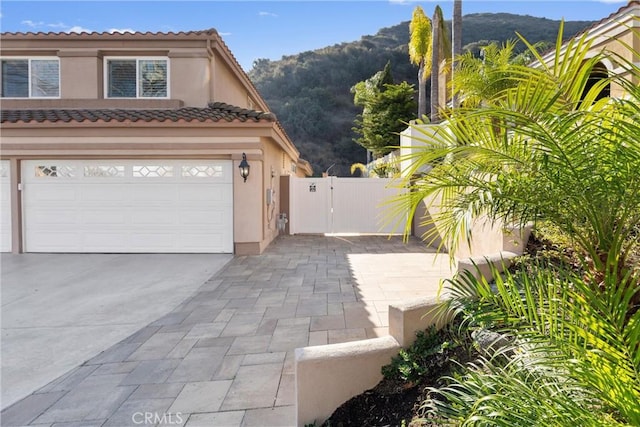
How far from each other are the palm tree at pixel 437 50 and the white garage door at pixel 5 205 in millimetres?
A: 15542

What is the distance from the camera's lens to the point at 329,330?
4.44 meters

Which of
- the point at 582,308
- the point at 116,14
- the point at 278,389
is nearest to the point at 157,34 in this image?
the point at 116,14

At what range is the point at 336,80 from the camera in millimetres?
47000

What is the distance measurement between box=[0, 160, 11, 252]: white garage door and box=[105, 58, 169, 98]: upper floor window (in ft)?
11.0

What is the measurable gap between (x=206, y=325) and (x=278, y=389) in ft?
6.15

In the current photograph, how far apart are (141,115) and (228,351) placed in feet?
25.1

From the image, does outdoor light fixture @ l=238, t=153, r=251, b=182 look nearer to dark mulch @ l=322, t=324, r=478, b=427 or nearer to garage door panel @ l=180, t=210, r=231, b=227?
garage door panel @ l=180, t=210, r=231, b=227

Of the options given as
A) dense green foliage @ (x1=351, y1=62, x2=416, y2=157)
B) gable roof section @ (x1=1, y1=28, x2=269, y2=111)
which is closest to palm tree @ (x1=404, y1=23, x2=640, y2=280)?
gable roof section @ (x1=1, y1=28, x2=269, y2=111)

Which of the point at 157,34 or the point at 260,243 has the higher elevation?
the point at 157,34

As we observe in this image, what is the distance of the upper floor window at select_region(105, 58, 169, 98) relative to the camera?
1073 cm

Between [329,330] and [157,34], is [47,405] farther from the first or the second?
[157,34]

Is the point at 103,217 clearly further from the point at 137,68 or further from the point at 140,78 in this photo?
the point at 137,68

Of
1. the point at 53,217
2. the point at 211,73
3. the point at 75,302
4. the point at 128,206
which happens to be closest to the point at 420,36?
the point at 211,73

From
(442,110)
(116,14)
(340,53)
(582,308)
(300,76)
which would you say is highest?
(340,53)
